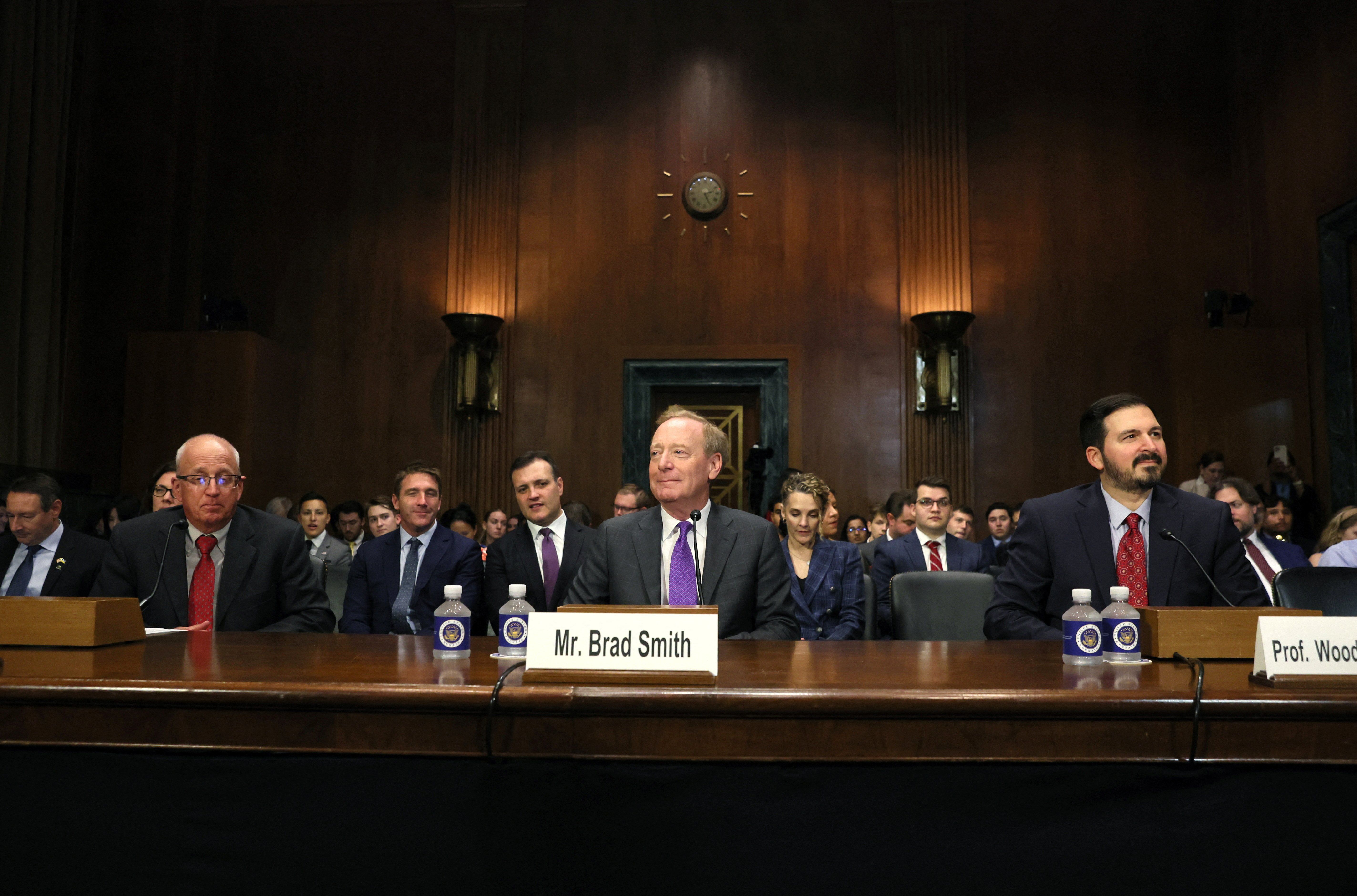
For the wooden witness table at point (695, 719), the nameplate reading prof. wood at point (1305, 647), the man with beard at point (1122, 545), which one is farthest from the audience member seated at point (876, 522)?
the wooden witness table at point (695, 719)

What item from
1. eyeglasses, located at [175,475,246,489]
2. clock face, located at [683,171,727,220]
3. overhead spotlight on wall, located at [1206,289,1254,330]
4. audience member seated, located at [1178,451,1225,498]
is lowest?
eyeglasses, located at [175,475,246,489]

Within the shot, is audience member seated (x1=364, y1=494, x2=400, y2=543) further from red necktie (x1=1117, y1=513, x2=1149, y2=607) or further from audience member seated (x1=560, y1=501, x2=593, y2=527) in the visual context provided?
red necktie (x1=1117, y1=513, x2=1149, y2=607)

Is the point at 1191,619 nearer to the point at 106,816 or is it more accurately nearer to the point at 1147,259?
the point at 106,816

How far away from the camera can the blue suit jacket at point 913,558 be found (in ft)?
15.2

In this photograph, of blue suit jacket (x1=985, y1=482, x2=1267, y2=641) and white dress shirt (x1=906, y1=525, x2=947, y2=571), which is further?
white dress shirt (x1=906, y1=525, x2=947, y2=571)

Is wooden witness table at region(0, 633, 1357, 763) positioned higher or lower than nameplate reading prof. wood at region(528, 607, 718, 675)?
lower

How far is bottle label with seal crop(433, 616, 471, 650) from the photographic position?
189cm

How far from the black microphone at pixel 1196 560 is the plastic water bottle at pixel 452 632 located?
→ 1382 mm

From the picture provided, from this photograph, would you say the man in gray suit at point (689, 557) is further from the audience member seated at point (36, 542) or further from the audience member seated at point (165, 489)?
the audience member seated at point (36, 542)

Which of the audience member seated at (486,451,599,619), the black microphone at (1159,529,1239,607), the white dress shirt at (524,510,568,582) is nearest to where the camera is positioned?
the black microphone at (1159,529,1239,607)

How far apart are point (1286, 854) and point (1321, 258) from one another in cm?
623

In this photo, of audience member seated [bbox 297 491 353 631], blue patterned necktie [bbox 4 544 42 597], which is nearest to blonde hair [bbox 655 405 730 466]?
audience member seated [bbox 297 491 353 631]

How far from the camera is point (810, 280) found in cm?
773

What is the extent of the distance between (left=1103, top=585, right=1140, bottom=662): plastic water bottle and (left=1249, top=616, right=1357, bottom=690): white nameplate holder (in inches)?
9.9
